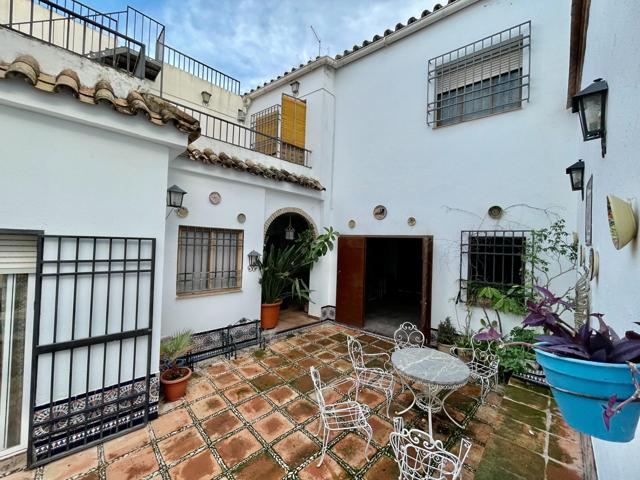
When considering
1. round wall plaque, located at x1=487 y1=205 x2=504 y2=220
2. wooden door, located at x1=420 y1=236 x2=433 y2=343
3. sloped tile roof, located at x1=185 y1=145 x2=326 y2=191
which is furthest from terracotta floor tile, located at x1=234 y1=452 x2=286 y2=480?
round wall plaque, located at x1=487 y1=205 x2=504 y2=220

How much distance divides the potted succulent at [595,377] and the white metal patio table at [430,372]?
9.08 feet

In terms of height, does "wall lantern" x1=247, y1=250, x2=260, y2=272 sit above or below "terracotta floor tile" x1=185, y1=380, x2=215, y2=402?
above

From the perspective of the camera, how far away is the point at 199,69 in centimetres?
1027

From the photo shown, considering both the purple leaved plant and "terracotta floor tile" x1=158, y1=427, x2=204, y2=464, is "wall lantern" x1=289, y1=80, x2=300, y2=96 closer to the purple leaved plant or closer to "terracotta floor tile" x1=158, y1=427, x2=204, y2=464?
"terracotta floor tile" x1=158, y1=427, x2=204, y2=464

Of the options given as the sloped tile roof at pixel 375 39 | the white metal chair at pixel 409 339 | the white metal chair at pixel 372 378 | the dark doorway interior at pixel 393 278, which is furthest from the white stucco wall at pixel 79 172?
the dark doorway interior at pixel 393 278

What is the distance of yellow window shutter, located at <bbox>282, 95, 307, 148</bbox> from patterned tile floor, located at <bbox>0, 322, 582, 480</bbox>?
7.03m

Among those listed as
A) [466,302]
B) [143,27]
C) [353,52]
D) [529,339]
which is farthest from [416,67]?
[143,27]

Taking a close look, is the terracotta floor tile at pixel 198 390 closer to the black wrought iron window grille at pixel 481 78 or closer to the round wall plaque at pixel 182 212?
the round wall plaque at pixel 182 212

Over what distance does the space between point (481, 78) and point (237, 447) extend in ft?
27.1

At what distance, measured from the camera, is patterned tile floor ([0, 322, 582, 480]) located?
3018 millimetres

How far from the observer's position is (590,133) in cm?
214

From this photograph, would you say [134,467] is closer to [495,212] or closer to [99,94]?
[99,94]

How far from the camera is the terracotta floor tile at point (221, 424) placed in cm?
363

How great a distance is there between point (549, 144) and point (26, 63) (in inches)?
317
